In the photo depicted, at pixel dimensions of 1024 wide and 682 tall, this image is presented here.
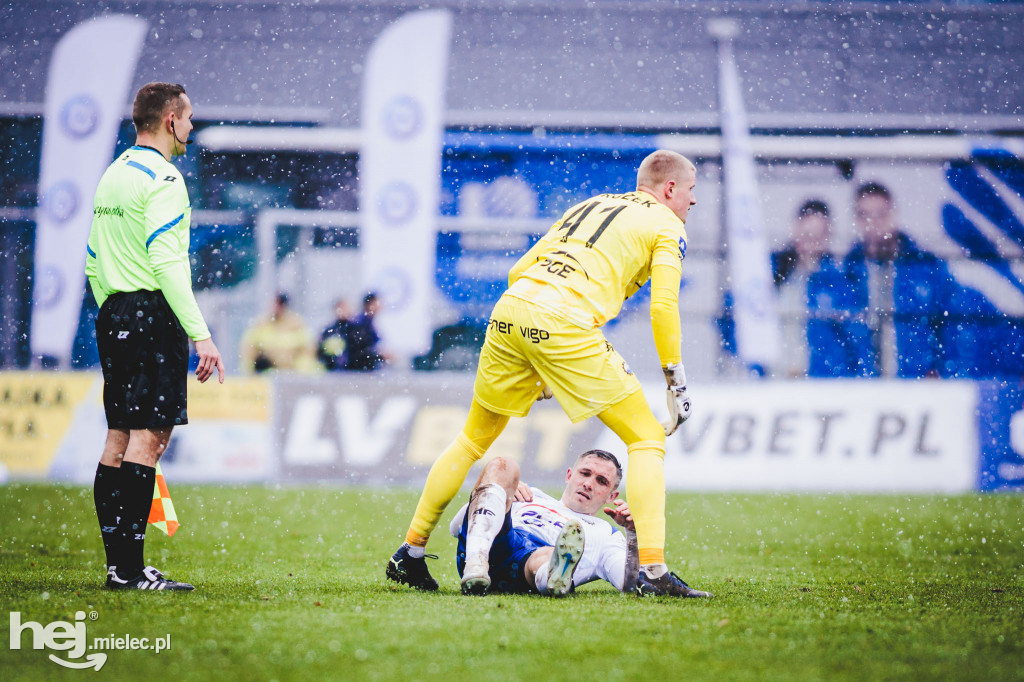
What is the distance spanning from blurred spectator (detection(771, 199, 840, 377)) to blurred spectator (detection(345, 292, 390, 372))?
5.57 metres

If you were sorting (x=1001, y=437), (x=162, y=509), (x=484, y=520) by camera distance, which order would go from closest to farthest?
(x=484, y=520), (x=162, y=509), (x=1001, y=437)

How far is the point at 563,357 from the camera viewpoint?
4.16m

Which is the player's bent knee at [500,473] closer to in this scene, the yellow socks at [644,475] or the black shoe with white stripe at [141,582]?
the yellow socks at [644,475]

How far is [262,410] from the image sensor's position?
11.5 m

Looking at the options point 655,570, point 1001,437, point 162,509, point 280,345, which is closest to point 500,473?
point 655,570

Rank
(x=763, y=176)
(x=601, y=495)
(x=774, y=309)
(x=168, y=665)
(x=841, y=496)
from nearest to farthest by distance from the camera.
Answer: (x=168, y=665) → (x=601, y=495) → (x=841, y=496) → (x=774, y=309) → (x=763, y=176)

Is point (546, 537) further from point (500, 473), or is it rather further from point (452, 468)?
point (452, 468)

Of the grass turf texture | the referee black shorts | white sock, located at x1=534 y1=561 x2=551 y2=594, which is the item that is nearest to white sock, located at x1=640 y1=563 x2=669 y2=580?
the grass turf texture

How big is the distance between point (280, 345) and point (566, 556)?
379 inches

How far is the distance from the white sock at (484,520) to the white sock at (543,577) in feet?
0.80

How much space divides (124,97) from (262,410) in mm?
6533

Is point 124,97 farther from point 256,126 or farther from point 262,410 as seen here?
point 262,410

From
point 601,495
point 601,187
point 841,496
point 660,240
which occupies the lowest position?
point 841,496

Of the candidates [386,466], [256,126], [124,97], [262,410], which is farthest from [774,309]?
[124,97]
